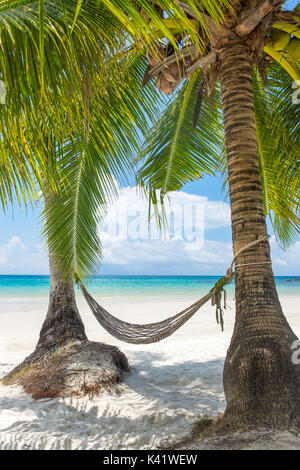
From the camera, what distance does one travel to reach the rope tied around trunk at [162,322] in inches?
86.5

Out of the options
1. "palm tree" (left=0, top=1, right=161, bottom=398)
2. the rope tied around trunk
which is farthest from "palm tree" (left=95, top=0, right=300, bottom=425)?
"palm tree" (left=0, top=1, right=161, bottom=398)

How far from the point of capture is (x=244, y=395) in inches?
70.0

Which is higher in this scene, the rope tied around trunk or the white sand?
the rope tied around trunk

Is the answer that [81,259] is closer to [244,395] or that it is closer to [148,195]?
[148,195]

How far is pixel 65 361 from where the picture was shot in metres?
3.16

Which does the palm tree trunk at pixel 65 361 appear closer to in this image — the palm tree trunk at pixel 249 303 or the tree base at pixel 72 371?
the tree base at pixel 72 371

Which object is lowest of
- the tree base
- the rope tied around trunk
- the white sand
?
the white sand

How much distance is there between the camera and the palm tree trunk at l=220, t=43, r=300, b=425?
1736mm

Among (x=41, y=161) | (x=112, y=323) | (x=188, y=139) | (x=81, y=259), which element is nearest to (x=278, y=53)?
(x=188, y=139)

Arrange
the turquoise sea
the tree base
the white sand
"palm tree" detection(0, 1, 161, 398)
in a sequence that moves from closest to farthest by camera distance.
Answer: "palm tree" detection(0, 1, 161, 398)
the white sand
the tree base
the turquoise sea

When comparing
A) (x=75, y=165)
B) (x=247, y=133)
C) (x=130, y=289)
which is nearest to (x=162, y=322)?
(x=247, y=133)

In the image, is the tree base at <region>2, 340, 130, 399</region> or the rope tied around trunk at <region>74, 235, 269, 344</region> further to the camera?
the tree base at <region>2, 340, 130, 399</region>

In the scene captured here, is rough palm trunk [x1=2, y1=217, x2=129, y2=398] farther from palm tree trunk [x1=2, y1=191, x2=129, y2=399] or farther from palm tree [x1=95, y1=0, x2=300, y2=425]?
palm tree [x1=95, y1=0, x2=300, y2=425]

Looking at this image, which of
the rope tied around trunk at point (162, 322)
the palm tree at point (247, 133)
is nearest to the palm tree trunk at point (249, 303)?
the palm tree at point (247, 133)
